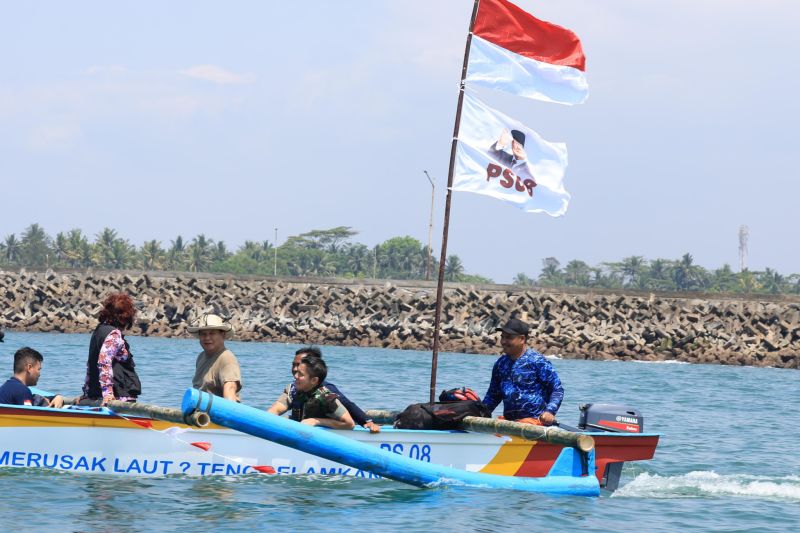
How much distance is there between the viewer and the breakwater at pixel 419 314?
51.5 metres

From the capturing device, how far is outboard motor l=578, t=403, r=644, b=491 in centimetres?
1260

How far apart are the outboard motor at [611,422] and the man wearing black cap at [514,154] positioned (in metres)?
2.79

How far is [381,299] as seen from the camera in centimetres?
5616

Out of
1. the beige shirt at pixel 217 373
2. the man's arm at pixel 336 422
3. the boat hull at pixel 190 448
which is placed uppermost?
the beige shirt at pixel 217 373

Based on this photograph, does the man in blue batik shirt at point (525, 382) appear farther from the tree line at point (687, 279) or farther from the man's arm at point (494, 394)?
the tree line at point (687, 279)

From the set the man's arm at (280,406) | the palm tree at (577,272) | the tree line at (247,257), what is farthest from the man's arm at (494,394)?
the palm tree at (577,272)

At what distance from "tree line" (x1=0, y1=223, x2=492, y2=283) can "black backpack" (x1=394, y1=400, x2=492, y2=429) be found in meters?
102

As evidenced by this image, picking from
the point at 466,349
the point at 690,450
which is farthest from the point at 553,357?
the point at 690,450

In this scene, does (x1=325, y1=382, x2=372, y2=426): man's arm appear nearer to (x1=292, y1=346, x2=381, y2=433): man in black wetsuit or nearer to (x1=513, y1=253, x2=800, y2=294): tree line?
(x1=292, y1=346, x2=381, y2=433): man in black wetsuit

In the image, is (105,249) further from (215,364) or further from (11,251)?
(215,364)

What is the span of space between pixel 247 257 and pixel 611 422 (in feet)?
423

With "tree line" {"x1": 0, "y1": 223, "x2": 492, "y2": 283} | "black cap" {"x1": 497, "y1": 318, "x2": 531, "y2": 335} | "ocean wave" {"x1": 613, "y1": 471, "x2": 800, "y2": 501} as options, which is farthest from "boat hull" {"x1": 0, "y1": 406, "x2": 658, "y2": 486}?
"tree line" {"x1": 0, "y1": 223, "x2": 492, "y2": 283}

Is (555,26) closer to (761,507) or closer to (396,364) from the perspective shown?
(761,507)

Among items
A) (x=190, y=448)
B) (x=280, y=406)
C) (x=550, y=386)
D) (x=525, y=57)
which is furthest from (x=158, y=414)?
(x=525, y=57)
